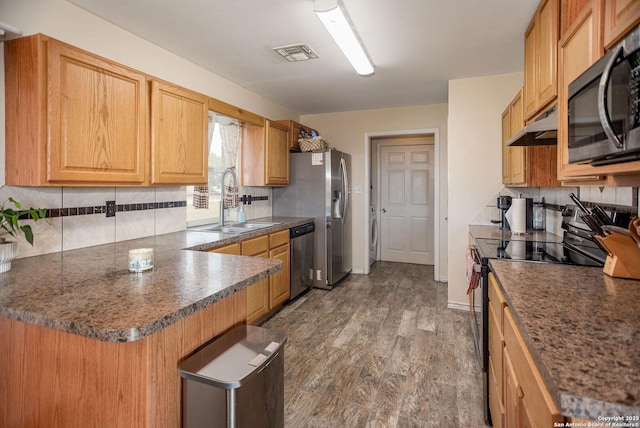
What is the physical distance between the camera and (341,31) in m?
2.29

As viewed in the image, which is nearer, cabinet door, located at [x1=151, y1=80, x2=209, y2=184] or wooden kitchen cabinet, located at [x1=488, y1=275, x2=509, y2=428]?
wooden kitchen cabinet, located at [x1=488, y1=275, x2=509, y2=428]

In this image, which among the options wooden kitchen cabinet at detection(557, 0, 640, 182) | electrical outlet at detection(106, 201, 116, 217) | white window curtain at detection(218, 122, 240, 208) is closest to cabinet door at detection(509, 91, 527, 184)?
wooden kitchen cabinet at detection(557, 0, 640, 182)

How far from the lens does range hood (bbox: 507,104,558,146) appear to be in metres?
1.65

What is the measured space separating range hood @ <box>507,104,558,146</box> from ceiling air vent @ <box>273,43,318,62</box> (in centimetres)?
175

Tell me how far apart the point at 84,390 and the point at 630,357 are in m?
1.54

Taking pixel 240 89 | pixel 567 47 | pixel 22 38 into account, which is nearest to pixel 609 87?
pixel 567 47

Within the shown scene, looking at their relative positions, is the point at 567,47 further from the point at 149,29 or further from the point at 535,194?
the point at 149,29

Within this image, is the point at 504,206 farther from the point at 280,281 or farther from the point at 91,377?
the point at 91,377

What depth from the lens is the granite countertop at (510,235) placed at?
252 centimetres

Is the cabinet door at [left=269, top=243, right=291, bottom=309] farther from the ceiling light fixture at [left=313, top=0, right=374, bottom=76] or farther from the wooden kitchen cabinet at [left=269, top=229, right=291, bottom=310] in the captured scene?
the ceiling light fixture at [left=313, top=0, right=374, bottom=76]

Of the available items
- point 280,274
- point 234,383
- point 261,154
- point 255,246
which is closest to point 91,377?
point 234,383

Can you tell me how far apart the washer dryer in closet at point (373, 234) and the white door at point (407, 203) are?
23 cm

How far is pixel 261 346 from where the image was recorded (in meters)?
1.28

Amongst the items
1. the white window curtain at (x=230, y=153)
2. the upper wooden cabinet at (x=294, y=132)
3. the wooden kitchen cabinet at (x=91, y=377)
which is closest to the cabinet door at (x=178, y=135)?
the white window curtain at (x=230, y=153)
